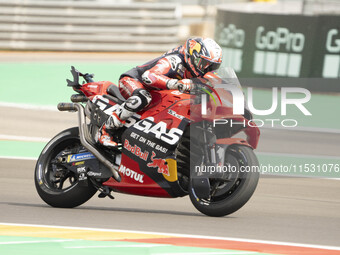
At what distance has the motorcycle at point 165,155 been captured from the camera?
670cm

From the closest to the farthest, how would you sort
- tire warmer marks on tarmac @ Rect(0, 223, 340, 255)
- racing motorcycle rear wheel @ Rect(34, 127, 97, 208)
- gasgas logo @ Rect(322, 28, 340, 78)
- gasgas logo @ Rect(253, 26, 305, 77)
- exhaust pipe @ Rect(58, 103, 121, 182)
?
1. tire warmer marks on tarmac @ Rect(0, 223, 340, 255)
2. exhaust pipe @ Rect(58, 103, 121, 182)
3. racing motorcycle rear wheel @ Rect(34, 127, 97, 208)
4. gasgas logo @ Rect(322, 28, 340, 78)
5. gasgas logo @ Rect(253, 26, 305, 77)

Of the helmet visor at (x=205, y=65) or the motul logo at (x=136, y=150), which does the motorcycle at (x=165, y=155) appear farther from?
the helmet visor at (x=205, y=65)

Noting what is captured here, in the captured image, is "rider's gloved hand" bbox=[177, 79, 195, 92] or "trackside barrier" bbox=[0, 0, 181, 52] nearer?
"rider's gloved hand" bbox=[177, 79, 195, 92]

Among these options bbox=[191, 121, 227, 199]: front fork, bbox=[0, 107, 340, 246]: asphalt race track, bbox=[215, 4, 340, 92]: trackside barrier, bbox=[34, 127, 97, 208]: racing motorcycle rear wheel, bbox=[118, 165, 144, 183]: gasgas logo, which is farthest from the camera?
bbox=[215, 4, 340, 92]: trackside barrier

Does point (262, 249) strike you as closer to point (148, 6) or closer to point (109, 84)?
point (109, 84)

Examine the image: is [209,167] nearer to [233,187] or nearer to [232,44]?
[233,187]

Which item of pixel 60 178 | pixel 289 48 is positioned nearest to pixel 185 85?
pixel 60 178

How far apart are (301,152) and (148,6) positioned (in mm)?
10622

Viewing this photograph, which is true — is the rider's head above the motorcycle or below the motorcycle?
above

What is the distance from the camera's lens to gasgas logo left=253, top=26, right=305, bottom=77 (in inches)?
612

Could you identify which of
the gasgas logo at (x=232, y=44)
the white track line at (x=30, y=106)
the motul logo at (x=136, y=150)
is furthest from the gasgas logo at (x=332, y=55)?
the motul logo at (x=136, y=150)

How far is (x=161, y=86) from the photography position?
22.4ft

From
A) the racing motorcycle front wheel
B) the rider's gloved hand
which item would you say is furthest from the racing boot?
the racing motorcycle front wheel

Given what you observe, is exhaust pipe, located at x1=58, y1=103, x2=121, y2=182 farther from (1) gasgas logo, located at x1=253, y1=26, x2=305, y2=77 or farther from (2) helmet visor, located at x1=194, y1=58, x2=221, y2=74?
(1) gasgas logo, located at x1=253, y1=26, x2=305, y2=77
